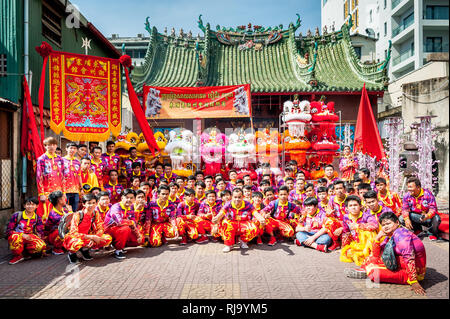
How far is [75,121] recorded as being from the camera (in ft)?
22.5

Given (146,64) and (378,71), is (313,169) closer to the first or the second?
(378,71)

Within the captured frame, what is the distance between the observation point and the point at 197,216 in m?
5.75

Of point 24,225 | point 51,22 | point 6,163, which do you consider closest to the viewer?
point 24,225

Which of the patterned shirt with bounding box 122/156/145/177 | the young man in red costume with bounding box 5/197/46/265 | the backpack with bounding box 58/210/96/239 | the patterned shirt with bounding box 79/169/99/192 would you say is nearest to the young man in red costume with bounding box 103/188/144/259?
the backpack with bounding box 58/210/96/239

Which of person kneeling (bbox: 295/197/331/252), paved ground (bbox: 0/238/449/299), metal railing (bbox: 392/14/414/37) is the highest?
metal railing (bbox: 392/14/414/37)

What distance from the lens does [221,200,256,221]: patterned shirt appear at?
536 centimetres

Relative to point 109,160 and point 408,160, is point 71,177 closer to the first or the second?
point 109,160

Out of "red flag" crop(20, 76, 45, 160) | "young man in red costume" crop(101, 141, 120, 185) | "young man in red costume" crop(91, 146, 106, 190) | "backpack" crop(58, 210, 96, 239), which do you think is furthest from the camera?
"young man in red costume" crop(101, 141, 120, 185)

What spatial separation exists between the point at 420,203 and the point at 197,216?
3825mm

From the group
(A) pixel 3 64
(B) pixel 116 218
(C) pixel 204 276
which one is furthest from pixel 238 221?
(A) pixel 3 64

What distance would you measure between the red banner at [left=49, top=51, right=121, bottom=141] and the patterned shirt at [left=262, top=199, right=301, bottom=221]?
3.78 m

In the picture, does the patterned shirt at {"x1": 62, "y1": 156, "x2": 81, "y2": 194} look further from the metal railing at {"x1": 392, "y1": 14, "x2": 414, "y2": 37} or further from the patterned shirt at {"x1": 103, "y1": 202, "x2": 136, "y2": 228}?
the metal railing at {"x1": 392, "y1": 14, "x2": 414, "y2": 37}

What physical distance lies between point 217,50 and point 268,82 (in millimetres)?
3227

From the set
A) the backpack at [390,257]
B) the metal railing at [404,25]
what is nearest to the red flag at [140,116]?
the metal railing at [404,25]
